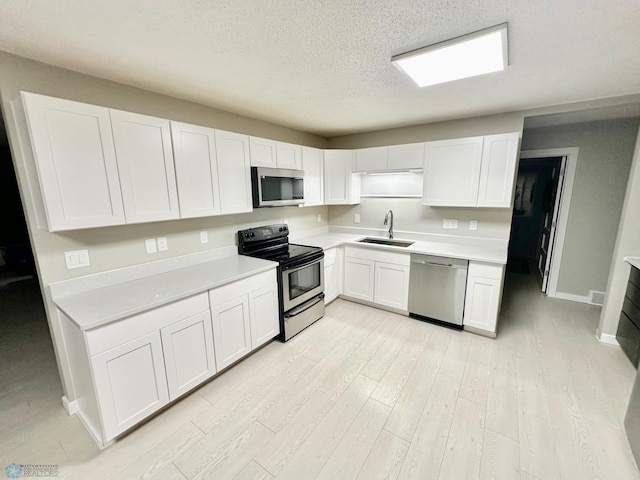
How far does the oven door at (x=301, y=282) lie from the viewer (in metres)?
2.76

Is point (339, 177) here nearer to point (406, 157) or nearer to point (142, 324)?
point (406, 157)

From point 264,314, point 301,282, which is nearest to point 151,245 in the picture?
point 264,314

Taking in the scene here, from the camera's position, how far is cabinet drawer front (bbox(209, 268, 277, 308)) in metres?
2.13

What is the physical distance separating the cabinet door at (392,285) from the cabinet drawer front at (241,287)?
4.89ft

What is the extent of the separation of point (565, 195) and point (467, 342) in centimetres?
270

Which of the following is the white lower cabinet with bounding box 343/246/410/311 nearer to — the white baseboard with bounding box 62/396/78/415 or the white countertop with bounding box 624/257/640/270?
the white countertop with bounding box 624/257/640/270

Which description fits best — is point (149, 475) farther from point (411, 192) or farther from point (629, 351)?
point (629, 351)

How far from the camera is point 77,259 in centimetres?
189

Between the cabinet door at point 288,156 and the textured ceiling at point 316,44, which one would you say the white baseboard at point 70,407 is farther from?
the cabinet door at point 288,156

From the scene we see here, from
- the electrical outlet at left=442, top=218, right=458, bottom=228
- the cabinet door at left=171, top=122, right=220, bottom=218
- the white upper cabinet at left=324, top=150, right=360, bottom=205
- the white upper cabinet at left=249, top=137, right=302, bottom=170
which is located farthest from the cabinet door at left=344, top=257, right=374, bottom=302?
the cabinet door at left=171, top=122, right=220, bottom=218

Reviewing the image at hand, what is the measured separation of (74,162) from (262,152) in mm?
1570

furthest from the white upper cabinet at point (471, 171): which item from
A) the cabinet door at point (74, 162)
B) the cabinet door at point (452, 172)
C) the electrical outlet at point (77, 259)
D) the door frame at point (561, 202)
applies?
the electrical outlet at point (77, 259)

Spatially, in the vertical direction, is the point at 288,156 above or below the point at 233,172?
above

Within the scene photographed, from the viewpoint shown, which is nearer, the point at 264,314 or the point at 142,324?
the point at 142,324
